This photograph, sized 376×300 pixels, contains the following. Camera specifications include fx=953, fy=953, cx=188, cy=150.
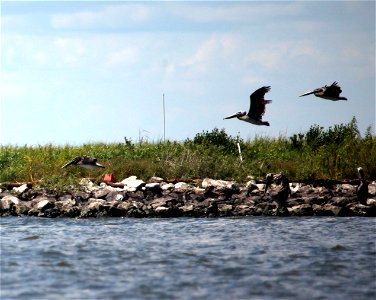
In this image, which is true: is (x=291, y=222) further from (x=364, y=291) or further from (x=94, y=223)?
(x=364, y=291)

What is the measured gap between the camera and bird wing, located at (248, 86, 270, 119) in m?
22.3

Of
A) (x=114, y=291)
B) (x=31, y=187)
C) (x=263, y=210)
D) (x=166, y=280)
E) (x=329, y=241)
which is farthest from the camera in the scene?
(x=31, y=187)

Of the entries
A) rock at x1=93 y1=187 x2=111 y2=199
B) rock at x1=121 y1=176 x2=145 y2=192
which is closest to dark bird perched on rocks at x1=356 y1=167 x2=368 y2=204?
rock at x1=121 y1=176 x2=145 y2=192

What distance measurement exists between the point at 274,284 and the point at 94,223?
7.42m

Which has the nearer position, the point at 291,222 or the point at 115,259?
the point at 115,259

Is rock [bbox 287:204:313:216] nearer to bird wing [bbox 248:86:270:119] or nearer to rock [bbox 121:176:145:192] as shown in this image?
rock [bbox 121:176:145:192]

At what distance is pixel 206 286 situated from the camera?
11.8 metres

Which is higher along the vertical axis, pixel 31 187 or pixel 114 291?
pixel 31 187

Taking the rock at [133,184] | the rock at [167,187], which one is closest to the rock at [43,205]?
the rock at [133,184]

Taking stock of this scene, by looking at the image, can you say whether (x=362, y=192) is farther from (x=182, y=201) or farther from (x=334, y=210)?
(x=182, y=201)

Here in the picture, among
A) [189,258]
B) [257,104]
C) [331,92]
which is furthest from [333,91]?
[189,258]

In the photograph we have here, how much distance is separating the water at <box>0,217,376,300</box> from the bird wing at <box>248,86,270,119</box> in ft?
14.1

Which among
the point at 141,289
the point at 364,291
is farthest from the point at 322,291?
the point at 141,289

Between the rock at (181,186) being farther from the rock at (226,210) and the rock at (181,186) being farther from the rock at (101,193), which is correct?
the rock at (226,210)
